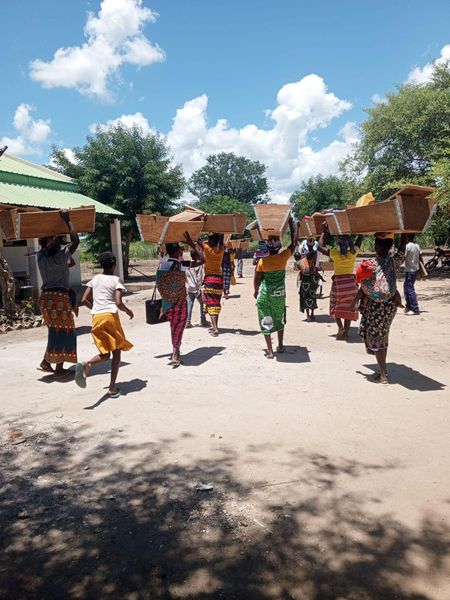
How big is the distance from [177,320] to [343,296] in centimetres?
299

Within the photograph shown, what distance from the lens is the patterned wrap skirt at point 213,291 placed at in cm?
819

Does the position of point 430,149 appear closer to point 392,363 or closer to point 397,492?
point 392,363

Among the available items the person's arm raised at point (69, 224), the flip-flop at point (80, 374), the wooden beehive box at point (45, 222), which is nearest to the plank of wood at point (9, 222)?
the wooden beehive box at point (45, 222)

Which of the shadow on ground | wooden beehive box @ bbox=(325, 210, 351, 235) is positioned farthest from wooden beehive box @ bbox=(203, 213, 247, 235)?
the shadow on ground

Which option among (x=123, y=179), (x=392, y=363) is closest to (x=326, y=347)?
(x=392, y=363)

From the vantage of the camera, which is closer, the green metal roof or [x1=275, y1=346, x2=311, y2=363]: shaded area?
[x1=275, y1=346, x2=311, y2=363]: shaded area

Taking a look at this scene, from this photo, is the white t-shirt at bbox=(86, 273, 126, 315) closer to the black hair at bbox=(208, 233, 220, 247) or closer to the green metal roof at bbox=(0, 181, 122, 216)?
the black hair at bbox=(208, 233, 220, 247)

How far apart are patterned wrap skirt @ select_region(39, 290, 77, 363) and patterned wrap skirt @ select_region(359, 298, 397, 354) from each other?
359 centimetres

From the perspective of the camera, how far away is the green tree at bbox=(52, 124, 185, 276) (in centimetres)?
2247

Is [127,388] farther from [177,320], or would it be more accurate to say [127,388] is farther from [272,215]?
[272,215]

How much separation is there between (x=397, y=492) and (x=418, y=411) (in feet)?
5.36

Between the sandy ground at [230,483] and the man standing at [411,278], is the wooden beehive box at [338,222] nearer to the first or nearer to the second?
the sandy ground at [230,483]

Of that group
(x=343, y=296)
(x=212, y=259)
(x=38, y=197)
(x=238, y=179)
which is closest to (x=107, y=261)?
(x=212, y=259)

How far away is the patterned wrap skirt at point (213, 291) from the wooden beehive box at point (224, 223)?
1.11 m
